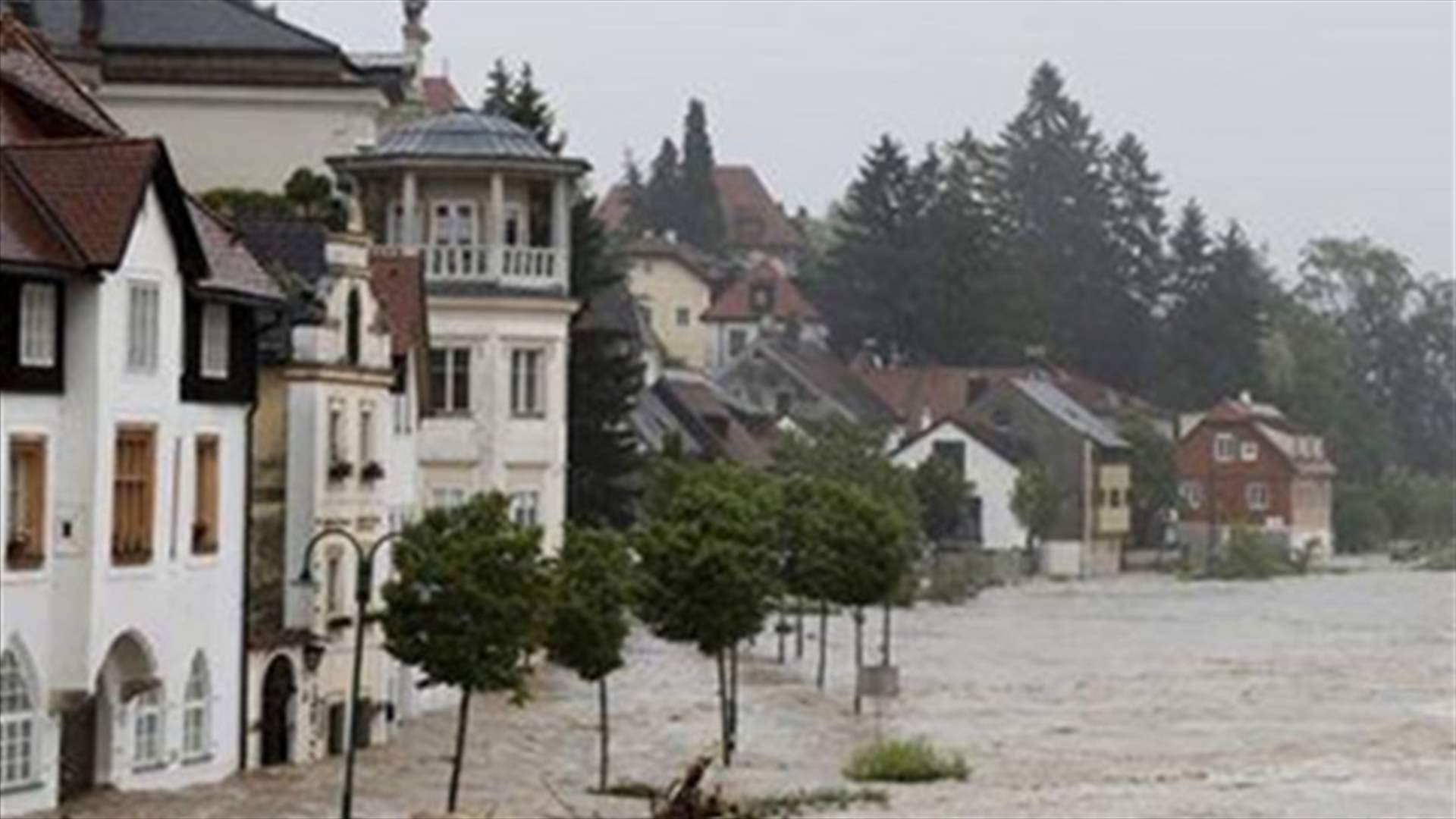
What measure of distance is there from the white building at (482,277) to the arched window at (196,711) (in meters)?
21.9

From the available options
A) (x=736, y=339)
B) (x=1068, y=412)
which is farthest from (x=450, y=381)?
A: (x=736, y=339)

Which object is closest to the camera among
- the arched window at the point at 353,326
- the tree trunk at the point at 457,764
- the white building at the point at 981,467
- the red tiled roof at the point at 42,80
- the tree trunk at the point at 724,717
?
the tree trunk at the point at 457,764

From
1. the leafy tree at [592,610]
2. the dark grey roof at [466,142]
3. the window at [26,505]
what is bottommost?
the leafy tree at [592,610]

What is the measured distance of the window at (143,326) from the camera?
44.9 metres

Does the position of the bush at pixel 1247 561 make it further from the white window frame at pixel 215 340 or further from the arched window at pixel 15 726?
the arched window at pixel 15 726

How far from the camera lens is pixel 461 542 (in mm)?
45969

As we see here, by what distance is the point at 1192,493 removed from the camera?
170125mm

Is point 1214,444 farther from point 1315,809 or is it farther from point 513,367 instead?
point 1315,809

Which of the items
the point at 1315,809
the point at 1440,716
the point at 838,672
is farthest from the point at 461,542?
the point at 838,672

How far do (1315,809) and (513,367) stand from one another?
2699 cm

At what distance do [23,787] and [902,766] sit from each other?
16400mm

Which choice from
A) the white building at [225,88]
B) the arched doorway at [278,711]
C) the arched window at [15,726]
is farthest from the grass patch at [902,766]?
the white building at [225,88]

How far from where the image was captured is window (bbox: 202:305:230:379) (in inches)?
1895

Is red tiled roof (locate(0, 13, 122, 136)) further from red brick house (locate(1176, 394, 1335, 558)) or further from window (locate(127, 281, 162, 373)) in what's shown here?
red brick house (locate(1176, 394, 1335, 558))
